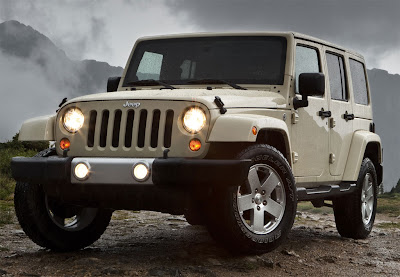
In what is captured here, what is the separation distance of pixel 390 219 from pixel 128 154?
765 centimetres

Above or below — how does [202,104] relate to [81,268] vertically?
above

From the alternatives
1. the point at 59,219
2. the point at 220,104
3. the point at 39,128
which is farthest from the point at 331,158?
the point at 39,128

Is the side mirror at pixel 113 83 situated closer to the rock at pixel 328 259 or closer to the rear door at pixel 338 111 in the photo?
the rear door at pixel 338 111

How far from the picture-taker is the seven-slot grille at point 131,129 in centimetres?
523

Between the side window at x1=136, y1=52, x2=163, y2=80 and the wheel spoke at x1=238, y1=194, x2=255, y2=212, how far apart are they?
6.18 ft

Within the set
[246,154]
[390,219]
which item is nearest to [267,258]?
[246,154]

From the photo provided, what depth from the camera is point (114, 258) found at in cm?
579

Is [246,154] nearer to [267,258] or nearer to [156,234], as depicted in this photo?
[267,258]

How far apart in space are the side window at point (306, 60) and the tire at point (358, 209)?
1.60m

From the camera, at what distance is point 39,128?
5.82 metres

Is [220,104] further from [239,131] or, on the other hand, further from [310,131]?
[310,131]

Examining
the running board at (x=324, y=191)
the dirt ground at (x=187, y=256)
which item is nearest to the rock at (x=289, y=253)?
the dirt ground at (x=187, y=256)

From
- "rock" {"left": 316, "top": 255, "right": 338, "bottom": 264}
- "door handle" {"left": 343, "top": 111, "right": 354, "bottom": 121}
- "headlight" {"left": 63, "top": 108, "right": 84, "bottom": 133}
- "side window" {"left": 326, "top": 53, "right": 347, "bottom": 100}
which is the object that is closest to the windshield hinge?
"headlight" {"left": 63, "top": 108, "right": 84, "bottom": 133}

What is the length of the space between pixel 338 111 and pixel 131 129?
119 inches
